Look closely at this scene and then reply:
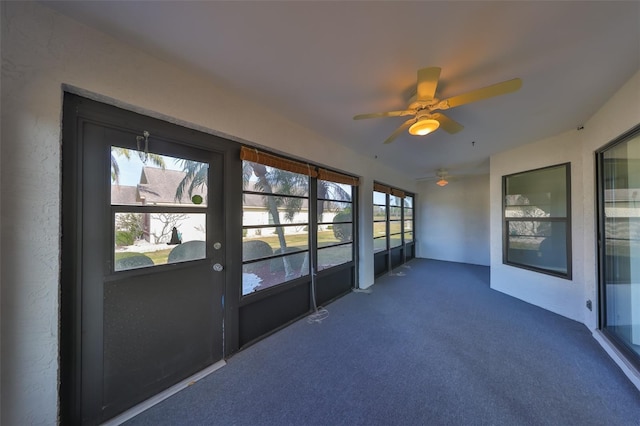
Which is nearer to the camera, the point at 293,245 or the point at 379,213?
the point at 293,245

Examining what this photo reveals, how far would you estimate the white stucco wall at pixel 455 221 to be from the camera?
19.0ft

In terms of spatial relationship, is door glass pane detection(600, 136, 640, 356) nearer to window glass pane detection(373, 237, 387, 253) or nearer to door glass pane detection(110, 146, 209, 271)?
window glass pane detection(373, 237, 387, 253)

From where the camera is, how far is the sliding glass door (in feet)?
6.23

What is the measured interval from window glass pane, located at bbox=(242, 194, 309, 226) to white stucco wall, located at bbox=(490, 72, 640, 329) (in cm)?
312

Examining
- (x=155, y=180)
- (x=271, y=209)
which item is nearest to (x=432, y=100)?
(x=271, y=209)

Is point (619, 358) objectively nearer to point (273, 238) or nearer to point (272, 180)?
point (273, 238)

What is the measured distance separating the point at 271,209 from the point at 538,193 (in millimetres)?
3993

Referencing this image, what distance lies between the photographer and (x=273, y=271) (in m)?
2.57

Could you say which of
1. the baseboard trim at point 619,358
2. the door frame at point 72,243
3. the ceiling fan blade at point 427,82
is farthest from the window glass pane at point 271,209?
the baseboard trim at point 619,358

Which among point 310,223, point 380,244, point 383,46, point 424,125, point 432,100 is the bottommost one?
point 380,244

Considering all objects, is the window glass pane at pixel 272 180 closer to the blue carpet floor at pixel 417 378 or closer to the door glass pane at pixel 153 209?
the door glass pane at pixel 153 209

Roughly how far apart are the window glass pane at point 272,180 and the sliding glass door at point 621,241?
10.3ft

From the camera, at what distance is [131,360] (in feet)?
→ 5.05

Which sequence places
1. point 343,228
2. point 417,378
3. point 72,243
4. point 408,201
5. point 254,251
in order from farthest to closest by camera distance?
point 408,201, point 343,228, point 254,251, point 417,378, point 72,243
